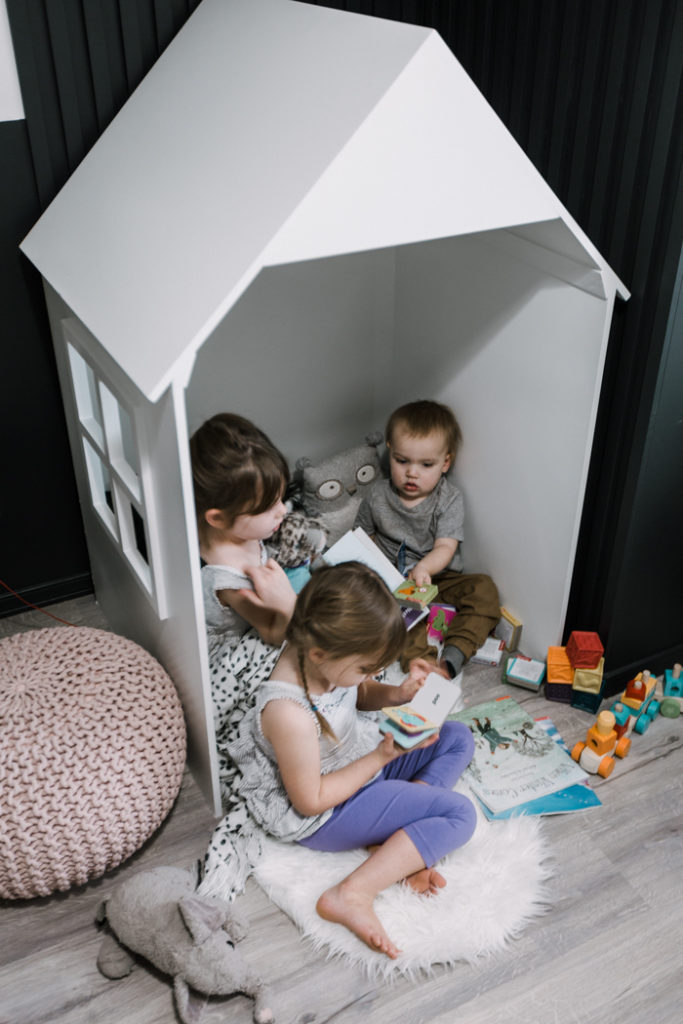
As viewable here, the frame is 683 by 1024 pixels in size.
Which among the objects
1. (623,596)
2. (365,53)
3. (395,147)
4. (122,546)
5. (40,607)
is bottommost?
(40,607)

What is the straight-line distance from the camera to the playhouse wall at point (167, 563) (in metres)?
1.42

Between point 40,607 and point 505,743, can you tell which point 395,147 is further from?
point 40,607

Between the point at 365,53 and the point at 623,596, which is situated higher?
the point at 365,53

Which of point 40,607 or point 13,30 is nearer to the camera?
point 13,30

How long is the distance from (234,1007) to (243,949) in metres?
0.09

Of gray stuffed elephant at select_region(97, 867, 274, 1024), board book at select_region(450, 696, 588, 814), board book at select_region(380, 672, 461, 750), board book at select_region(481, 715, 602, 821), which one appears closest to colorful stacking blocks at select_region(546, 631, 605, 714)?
board book at select_region(450, 696, 588, 814)

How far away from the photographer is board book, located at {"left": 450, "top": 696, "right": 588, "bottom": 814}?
1.79 metres

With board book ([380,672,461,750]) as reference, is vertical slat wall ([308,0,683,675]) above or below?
above

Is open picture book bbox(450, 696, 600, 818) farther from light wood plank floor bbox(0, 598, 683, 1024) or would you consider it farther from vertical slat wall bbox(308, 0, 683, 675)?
vertical slat wall bbox(308, 0, 683, 675)

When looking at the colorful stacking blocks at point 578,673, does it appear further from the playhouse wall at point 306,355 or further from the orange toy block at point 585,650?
the playhouse wall at point 306,355

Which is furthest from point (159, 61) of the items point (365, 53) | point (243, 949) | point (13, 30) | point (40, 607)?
point (243, 949)

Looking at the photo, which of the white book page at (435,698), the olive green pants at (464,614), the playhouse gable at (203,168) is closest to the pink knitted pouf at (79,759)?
the white book page at (435,698)

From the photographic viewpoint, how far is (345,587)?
1481 mm

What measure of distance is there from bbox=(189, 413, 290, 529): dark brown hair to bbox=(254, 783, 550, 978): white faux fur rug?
24.4 inches
